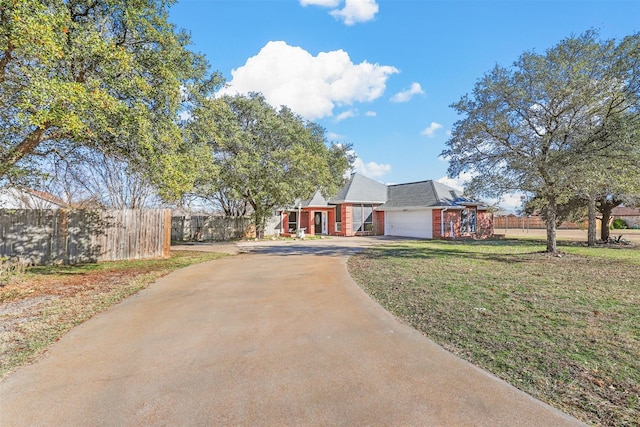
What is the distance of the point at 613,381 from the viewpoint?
3072mm

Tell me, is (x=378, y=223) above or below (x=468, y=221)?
below

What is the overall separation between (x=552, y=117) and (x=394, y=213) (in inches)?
591

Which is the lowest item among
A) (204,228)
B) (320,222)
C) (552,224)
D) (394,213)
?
(204,228)

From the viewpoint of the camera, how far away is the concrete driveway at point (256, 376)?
8.55 feet

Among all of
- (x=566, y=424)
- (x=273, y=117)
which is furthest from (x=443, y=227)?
(x=566, y=424)

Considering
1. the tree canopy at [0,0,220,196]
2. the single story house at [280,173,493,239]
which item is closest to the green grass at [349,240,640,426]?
the tree canopy at [0,0,220,196]

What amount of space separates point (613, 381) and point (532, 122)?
12184 mm

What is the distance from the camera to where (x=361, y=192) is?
2712 centimetres

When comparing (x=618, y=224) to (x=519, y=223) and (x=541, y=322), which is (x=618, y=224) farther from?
(x=541, y=322)

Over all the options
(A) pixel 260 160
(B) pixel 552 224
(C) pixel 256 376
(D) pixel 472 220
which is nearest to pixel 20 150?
(C) pixel 256 376

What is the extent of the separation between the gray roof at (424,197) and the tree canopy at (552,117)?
928cm

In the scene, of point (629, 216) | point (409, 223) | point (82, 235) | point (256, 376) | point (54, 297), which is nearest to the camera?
point (256, 376)

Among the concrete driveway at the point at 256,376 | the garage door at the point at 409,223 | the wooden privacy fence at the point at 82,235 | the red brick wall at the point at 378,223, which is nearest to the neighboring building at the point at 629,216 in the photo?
the garage door at the point at 409,223

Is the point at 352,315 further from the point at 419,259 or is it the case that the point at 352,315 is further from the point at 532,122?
the point at 532,122
